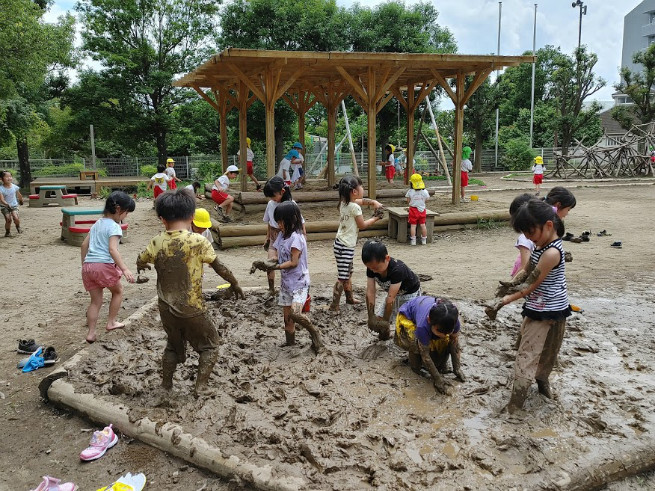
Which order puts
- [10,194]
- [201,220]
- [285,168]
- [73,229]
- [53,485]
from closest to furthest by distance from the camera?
[53,485]
[201,220]
[73,229]
[10,194]
[285,168]

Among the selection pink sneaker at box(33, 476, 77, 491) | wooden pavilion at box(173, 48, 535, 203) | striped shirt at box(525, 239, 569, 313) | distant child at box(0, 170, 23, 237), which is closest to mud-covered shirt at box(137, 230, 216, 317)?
pink sneaker at box(33, 476, 77, 491)

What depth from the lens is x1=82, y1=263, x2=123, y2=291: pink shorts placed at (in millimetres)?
5172

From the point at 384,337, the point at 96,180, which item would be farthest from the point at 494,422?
the point at 96,180

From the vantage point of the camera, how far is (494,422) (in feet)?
12.0

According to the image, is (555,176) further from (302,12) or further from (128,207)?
(128,207)

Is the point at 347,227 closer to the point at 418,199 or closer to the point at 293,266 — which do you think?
the point at 293,266

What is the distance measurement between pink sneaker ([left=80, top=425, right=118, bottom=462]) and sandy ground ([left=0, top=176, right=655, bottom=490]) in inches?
1.9

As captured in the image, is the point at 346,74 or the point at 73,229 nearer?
the point at 73,229

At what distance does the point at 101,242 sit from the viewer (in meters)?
5.24

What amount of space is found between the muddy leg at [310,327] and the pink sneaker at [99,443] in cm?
164

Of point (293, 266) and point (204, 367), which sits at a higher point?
point (293, 266)

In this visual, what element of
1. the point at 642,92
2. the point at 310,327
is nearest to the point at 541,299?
the point at 310,327

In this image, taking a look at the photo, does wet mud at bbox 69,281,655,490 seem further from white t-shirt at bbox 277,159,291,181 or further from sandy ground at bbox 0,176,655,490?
white t-shirt at bbox 277,159,291,181

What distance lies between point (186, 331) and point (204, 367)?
30 centimetres
